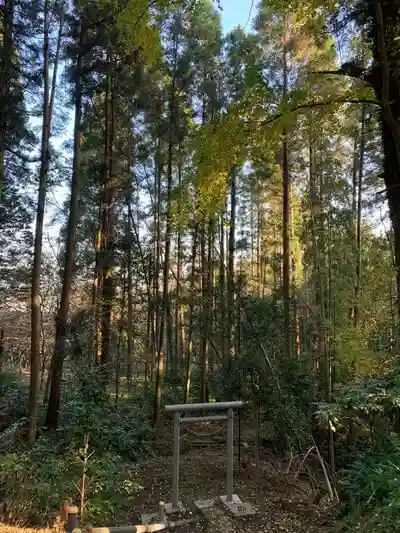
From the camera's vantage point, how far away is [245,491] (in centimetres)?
479

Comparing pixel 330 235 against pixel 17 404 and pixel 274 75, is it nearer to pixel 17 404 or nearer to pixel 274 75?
pixel 274 75

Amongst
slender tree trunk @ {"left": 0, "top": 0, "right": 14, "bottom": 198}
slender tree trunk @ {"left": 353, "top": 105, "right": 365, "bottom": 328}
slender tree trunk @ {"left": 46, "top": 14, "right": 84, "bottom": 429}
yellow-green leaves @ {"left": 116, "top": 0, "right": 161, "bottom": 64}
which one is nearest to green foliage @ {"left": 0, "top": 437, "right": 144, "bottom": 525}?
slender tree trunk @ {"left": 46, "top": 14, "right": 84, "bottom": 429}

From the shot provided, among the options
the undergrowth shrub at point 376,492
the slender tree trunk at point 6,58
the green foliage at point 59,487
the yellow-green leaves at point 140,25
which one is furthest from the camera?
the slender tree trunk at point 6,58

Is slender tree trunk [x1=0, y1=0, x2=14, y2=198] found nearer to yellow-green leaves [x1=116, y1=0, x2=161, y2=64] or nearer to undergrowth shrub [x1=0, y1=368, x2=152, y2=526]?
undergrowth shrub [x1=0, y1=368, x2=152, y2=526]

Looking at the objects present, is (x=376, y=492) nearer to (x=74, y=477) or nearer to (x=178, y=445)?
(x=178, y=445)

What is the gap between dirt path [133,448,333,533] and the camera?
11.3 ft

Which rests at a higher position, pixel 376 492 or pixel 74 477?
pixel 376 492

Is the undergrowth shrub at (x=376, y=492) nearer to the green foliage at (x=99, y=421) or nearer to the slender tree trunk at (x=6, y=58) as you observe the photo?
the green foliage at (x=99, y=421)

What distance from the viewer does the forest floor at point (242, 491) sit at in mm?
3404

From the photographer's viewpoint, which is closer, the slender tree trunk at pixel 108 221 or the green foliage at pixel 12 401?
the green foliage at pixel 12 401

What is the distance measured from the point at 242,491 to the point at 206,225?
21.3 feet

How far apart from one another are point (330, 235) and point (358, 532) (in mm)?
8569

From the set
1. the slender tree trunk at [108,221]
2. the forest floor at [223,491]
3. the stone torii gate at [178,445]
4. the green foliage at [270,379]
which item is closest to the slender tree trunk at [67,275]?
the slender tree trunk at [108,221]

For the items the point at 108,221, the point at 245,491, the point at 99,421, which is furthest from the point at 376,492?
the point at 108,221
